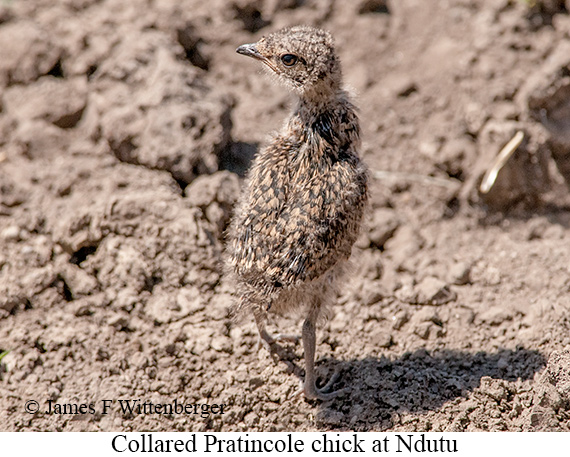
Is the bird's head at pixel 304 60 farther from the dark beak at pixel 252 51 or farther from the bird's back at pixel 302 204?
the bird's back at pixel 302 204

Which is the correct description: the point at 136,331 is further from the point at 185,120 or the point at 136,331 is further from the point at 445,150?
the point at 445,150

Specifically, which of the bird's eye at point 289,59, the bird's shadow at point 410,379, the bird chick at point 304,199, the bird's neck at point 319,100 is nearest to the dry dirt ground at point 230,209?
the bird's shadow at point 410,379

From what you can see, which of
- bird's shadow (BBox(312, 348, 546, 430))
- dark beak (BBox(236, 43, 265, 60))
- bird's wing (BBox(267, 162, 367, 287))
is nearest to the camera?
bird's wing (BBox(267, 162, 367, 287))

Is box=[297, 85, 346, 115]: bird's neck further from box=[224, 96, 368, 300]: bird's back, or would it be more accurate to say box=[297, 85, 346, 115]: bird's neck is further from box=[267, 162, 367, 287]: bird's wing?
box=[267, 162, 367, 287]: bird's wing

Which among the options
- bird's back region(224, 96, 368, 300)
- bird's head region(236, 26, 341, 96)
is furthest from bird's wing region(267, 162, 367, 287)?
bird's head region(236, 26, 341, 96)

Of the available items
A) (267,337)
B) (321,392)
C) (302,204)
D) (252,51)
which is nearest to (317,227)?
(302,204)

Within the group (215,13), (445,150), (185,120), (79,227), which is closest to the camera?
(79,227)

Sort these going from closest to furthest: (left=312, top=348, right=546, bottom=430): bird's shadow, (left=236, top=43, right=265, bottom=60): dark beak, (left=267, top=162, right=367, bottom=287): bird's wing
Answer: (left=267, top=162, right=367, bottom=287): bird's wing < (left=312, top=348, right=546, bottom=430): bird's shadow < (left=236, top=43, right=265, bottom=60): dark beak

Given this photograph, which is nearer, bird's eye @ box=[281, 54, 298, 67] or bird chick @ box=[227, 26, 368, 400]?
bird chick @ box=[227, 26, 368, 400]

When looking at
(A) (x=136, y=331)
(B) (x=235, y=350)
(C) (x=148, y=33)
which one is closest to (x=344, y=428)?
(B) (x=235, y=350)
